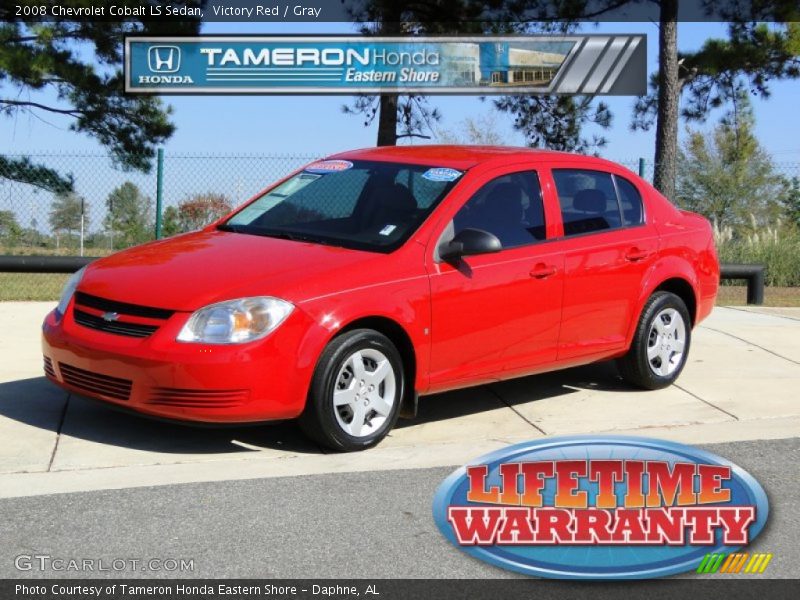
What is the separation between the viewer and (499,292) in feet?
23.1

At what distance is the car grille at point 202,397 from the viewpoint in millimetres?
6035

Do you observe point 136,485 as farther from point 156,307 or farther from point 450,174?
point 450,174

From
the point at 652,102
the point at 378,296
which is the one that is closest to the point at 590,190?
the point at 378,296

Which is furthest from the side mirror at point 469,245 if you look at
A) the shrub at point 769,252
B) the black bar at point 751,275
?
the shrub at point 769,252

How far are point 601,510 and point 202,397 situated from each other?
2.10 meters

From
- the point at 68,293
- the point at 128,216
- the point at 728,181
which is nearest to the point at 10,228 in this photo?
the point at 128,216

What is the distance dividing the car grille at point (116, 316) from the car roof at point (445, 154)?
212cm

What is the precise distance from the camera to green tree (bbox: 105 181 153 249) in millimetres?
14242

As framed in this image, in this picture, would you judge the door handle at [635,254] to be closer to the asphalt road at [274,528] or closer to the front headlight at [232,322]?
the asphalt road at [274,528]

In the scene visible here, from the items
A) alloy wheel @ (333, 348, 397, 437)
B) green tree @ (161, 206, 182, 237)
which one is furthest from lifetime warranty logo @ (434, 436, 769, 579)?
green tree @ (161, 206, 182, 237)

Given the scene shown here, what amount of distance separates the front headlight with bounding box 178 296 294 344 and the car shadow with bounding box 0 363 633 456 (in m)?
0.55

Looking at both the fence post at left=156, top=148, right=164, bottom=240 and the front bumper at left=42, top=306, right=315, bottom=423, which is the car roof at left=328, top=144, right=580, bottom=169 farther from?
the fence post at left=156, top=148, right=164, bottom=240

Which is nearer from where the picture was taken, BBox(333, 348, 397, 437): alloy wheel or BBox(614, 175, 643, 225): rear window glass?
BBox(333, 348, 397, 437): alloy wheel

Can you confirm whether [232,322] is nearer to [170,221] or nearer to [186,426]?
[186,426]
